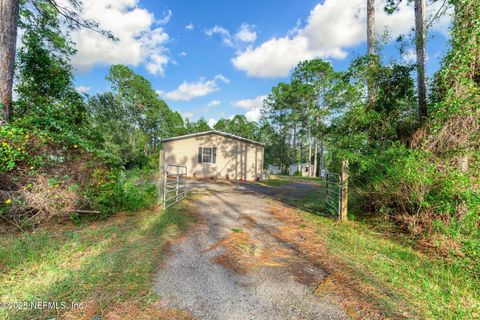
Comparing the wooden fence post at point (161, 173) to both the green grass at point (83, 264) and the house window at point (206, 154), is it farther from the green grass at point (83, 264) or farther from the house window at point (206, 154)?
the house window at point (206, 154)

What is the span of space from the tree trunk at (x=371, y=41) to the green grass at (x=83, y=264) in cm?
537

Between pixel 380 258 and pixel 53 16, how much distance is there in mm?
11096

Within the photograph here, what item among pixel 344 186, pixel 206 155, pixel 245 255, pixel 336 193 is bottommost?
pixel 245 255

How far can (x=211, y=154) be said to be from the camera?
583 inches

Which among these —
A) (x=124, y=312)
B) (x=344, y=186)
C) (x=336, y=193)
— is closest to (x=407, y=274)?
(x=344, y=186)

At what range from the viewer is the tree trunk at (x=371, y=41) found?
4969 mm

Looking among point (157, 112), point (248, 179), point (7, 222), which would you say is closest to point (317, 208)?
point (7, 222)

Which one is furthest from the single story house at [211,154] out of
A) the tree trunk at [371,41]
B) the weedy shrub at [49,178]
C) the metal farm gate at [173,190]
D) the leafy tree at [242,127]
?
the leafy tree at [242,127]

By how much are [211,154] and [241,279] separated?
1276 centimetres

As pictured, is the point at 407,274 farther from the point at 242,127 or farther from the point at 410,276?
the point at 242,127

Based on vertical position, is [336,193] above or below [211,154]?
below

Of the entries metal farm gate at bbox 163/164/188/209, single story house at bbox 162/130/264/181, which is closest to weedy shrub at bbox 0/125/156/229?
metal farm gate at bbox 163/164/188/209

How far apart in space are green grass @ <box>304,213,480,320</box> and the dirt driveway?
59 cm

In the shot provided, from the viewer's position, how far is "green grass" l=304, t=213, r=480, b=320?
1.93 m
